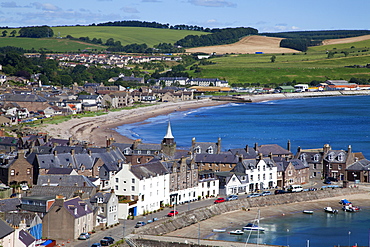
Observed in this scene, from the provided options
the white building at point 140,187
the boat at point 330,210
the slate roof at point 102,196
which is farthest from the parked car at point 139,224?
the boat at point 330,210

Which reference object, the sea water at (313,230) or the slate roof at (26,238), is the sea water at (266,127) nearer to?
the sea water at (313,230)

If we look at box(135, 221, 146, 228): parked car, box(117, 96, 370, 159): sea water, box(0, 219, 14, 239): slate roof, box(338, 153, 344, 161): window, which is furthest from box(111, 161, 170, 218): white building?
box(117, 96, 370, 159): sea water

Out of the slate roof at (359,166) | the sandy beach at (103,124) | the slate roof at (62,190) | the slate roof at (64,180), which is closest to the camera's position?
the slate roof at (62,190)

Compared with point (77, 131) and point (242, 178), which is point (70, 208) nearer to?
point (242, 178)

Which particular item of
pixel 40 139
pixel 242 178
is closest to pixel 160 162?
pixel 242 178

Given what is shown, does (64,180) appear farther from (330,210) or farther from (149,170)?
(330,210)

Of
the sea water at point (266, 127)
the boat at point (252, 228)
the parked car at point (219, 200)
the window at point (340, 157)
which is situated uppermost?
the window at point (340, 157)
